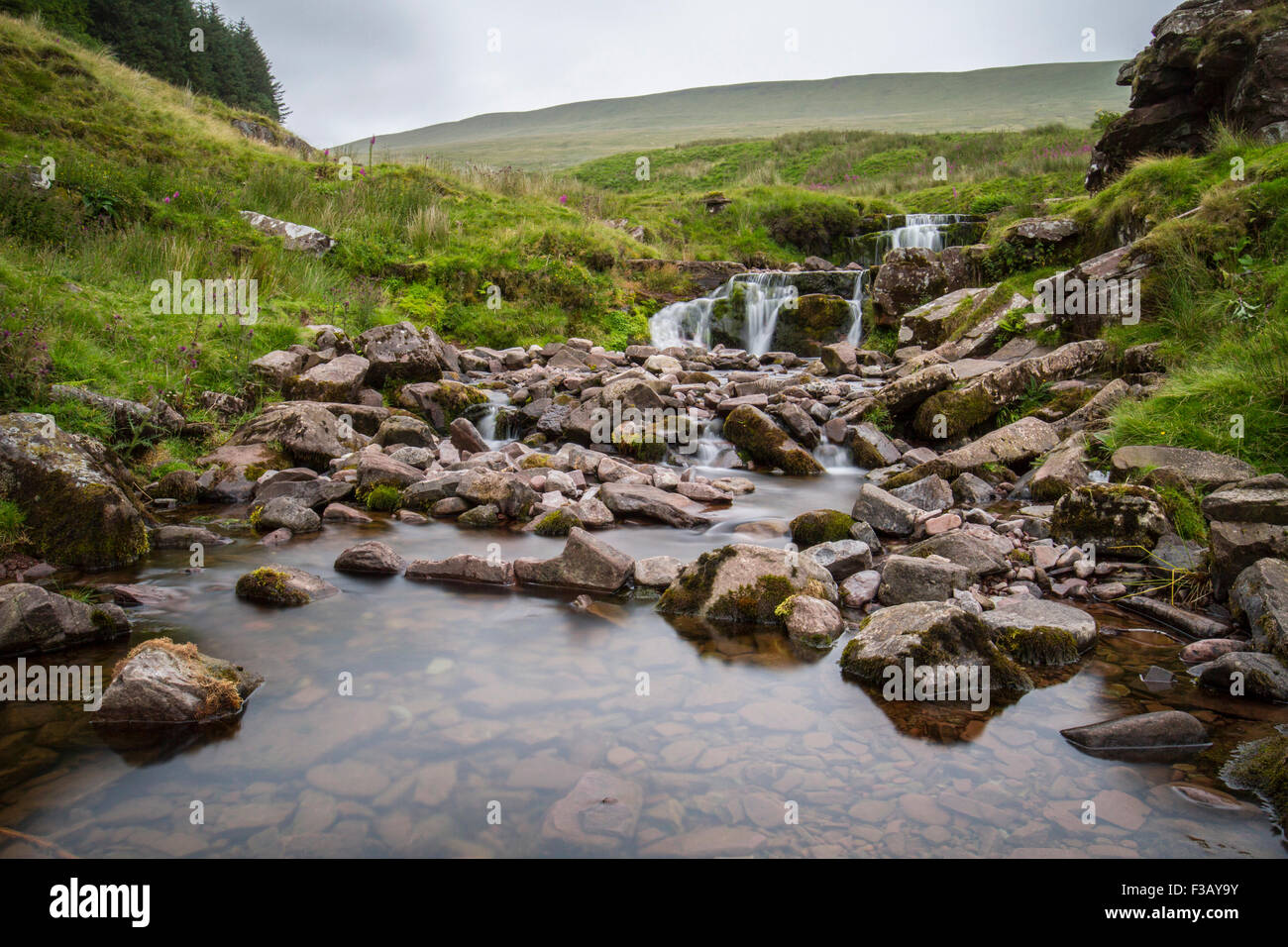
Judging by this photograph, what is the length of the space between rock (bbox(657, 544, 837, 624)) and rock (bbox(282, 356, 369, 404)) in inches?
258

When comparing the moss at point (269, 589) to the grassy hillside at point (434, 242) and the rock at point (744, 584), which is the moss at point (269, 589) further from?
the grassy hillside at point (434, 242)

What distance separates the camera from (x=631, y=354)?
14492 mm

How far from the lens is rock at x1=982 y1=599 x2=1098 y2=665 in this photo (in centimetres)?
438

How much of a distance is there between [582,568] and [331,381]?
5.98m

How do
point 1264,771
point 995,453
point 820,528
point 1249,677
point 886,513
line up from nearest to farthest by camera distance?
point 1264,771
point 1249,677
point 820,528
point 886,513
point 995,453

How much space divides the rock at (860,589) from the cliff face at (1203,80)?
396 inches

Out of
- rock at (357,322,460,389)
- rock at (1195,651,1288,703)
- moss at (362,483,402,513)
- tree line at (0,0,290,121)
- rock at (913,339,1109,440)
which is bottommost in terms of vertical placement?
rock at (1195,651,1288,703)

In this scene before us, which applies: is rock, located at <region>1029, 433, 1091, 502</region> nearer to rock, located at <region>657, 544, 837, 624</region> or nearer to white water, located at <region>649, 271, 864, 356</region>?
rock, located at <region>657, 544, 837, 624</region>

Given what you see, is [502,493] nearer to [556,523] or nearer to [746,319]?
[556,523]

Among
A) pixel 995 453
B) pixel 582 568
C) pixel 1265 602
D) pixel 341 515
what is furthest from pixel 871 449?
pixel 341 515

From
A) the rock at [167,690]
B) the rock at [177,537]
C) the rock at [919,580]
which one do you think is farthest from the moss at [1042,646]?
the rock at [177,537]

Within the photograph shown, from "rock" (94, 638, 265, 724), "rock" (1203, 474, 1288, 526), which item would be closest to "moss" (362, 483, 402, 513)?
"rock" (94, 638, 265, 724)

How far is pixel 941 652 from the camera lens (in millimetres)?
4031
